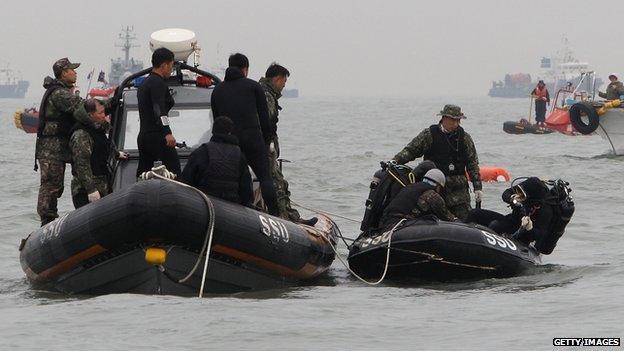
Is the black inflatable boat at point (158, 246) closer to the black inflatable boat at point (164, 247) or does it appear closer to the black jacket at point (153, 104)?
the black inflatable boat at point (164, 247)

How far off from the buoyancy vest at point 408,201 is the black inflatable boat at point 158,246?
4.21 feet

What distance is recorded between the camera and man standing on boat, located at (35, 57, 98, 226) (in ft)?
39.5

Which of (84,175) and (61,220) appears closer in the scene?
(61,220)

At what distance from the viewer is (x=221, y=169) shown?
1055 centimetres

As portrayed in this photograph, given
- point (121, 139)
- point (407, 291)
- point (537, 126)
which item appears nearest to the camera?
point (407, 291)

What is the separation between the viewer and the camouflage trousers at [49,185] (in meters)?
12.2

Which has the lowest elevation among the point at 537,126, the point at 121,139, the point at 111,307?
the point at 537,126

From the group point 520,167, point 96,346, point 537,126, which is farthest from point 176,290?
point 537,126

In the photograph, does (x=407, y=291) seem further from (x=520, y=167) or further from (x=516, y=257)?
(x=520, y=167)

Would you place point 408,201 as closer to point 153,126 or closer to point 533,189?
point 533,189

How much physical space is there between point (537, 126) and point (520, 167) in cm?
1615

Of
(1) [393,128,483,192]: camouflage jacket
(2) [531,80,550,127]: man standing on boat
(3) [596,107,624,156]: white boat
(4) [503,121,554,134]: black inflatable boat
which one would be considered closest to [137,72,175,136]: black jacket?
(1) [393,128,483,192]: camouflage jacket

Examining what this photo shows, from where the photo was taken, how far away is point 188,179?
10.5 metres

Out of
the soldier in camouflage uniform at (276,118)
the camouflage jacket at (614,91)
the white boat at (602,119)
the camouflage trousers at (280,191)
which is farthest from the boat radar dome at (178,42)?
the camouflage jacket at (614,91)
